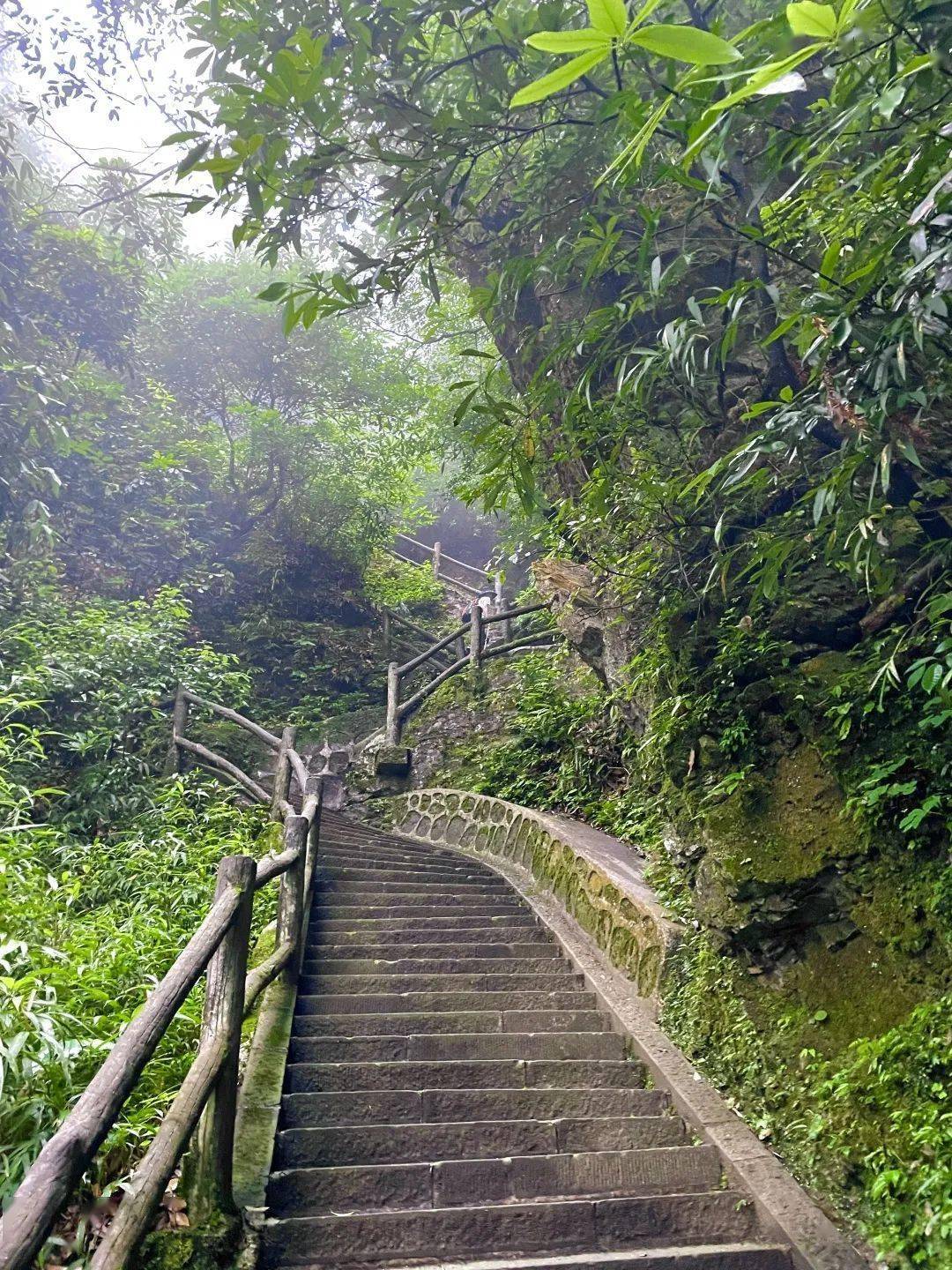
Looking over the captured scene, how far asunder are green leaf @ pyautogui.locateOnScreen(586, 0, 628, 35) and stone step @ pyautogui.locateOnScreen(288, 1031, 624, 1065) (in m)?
3.65

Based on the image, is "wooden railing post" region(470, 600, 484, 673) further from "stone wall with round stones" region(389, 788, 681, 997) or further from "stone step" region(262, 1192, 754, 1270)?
"stone step" region(262, 1192, 754, 1270)

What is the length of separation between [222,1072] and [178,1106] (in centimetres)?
25

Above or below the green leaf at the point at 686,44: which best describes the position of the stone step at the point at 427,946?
below

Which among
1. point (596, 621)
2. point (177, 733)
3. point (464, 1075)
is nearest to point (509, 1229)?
point (464, 1075)

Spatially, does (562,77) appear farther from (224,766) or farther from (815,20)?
(224,766)

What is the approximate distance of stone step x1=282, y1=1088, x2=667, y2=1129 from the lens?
9.93ft

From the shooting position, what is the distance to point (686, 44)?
899 mm

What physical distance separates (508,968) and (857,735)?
95.9 inches

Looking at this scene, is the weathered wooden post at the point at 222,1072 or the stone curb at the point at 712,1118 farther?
the stone curb at the point at 712,1118

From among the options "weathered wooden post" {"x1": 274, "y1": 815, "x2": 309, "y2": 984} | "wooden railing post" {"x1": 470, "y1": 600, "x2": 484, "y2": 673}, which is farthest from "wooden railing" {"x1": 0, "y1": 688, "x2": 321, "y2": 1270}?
"wooden railing post" {"x1": 470, "y1": 600, "x2": 484, "y2": 673}

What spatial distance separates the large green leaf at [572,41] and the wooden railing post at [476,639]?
9292 mm

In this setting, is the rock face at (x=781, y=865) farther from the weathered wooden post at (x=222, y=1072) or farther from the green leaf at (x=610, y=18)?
the green leaf at (x=610, y=18)

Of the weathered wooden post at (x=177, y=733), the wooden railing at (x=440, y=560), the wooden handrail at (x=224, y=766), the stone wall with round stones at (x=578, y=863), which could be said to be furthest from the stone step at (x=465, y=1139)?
the wooden railing at (x=440, y=560)

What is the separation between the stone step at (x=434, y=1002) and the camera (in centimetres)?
388
